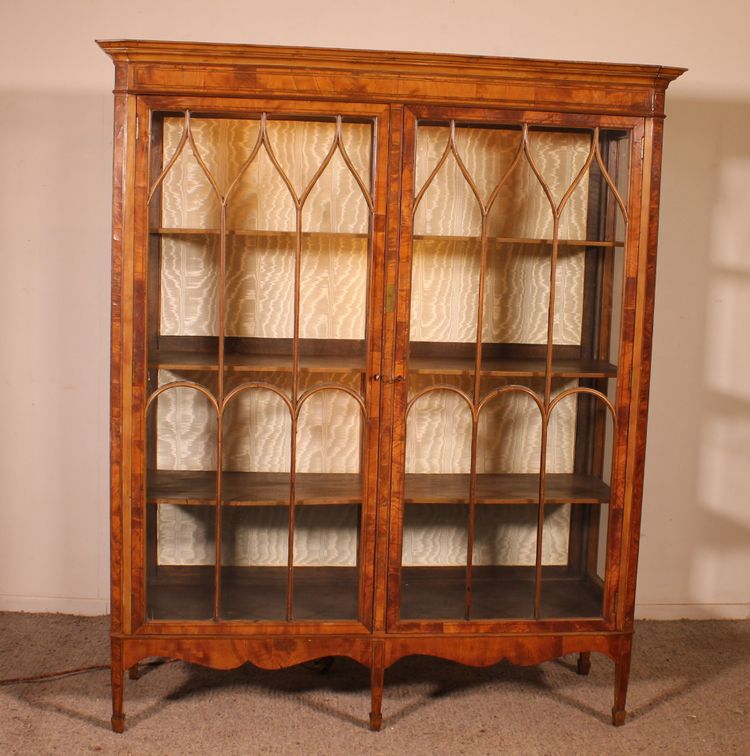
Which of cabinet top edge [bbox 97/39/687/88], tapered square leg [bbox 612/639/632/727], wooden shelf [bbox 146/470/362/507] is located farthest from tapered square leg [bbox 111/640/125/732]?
cabinet top edge [bbox 97/39/687/88]

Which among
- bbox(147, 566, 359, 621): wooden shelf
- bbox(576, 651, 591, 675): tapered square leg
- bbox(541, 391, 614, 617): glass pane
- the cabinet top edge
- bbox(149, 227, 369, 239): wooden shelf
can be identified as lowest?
→ bbox(576, 651, 591, 675): tapered square leg

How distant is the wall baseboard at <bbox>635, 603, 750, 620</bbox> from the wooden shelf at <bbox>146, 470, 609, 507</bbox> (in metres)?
0.93

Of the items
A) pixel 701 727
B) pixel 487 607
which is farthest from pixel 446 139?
pixel 701 727

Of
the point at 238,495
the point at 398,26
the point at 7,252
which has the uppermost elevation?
the point at 398,26

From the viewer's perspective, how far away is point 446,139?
225cm

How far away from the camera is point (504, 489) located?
244 cm

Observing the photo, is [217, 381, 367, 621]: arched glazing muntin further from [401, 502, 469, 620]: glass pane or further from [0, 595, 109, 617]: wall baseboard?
[0, 595, 109, 617]: wall baseboard

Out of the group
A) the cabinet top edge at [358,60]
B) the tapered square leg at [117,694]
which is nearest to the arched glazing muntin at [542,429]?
the cabinet top edge at [358,60]

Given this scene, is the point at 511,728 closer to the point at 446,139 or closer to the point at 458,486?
the point at 458,486

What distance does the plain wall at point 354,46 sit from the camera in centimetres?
284

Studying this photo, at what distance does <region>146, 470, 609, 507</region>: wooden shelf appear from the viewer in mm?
2365

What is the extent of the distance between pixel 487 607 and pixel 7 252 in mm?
1875

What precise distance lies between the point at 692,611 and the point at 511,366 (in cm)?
138

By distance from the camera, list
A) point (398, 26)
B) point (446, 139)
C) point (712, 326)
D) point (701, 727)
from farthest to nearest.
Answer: point (712, 326), point (398, 26), point (701, 727), point (446, 139)
